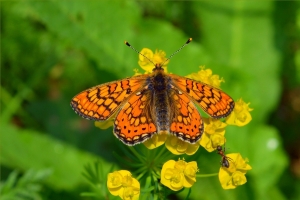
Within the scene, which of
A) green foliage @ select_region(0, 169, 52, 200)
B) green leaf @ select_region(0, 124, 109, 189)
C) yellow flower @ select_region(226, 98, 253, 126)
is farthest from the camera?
green leaf @ select_region(0, 124, 109, 189)

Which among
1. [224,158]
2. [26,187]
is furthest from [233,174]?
[26,187]

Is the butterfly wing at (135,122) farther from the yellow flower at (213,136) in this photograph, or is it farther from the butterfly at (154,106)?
the yellow flower at (213,136)

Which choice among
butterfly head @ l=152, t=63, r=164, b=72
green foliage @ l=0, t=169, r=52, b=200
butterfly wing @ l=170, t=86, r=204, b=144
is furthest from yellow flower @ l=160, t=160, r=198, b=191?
green foliage @ l=0, t=169, r=52, b=200

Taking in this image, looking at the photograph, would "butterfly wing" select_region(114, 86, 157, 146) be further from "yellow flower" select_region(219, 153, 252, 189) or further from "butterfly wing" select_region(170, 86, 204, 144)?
"yellow flower" select_region(219, 153, 252, 189)

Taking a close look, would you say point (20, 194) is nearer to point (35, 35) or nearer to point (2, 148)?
point (2, 148)

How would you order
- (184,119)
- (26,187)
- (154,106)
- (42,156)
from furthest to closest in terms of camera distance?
(42,156), (26,187), (154,106), (184,119)

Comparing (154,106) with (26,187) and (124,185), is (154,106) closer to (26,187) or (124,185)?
(124,185)
